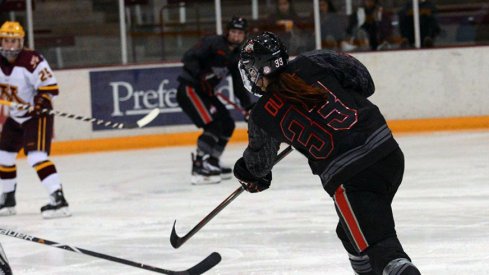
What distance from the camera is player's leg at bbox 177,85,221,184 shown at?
7270 millimetres

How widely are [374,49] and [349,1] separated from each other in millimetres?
484

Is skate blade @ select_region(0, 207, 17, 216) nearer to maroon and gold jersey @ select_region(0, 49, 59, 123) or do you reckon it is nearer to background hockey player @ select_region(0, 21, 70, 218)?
background hockey player @ select_region(0, 21, 70, 218)

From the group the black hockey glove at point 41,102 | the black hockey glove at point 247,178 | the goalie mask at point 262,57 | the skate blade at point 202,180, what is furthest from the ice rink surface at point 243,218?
the goalie mask at point 262,57

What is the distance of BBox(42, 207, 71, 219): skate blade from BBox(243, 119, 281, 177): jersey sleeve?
297cm

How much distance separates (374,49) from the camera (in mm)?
9492

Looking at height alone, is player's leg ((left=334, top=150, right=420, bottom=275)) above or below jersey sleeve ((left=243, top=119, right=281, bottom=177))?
below

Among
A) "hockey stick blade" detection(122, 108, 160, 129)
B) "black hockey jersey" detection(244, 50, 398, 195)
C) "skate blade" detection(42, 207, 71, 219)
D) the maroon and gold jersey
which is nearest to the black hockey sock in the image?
"hockey stick blade" detection(122, 108, 160, 129)

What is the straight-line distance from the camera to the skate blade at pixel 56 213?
20.3 ft

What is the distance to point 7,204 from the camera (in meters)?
6.43

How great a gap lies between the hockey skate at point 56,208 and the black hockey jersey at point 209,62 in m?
1.47

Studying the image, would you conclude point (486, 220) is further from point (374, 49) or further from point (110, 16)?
point (110, 16)

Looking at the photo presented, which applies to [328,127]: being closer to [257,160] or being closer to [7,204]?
[257,160]

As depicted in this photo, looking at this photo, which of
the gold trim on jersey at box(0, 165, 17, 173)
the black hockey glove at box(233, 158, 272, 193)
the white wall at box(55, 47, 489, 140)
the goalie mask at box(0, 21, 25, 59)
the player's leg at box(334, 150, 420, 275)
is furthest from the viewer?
the white wall at box(55, 47, 489, 140)

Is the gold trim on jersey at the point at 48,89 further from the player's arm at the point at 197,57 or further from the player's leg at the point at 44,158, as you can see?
the player's arm at the point at 197,57
